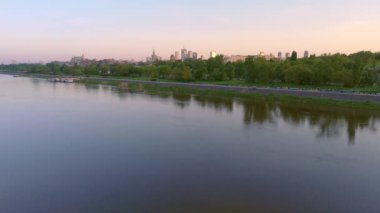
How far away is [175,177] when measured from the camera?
7.21 metres

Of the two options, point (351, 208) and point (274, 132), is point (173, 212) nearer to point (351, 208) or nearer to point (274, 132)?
point (351, 208)

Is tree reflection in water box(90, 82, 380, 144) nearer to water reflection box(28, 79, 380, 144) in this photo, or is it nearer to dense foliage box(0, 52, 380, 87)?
water reflection box(28, 79, 380, 144)

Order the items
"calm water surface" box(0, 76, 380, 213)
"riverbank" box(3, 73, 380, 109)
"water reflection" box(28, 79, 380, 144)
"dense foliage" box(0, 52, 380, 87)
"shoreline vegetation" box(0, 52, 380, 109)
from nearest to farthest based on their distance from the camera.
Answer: "calm water surface" box(0, 76, 380, 213) → "water reflection" box(28, 79, 380, 144) → "riverbank" box(3, 73, 380, 109) → "shoreline vegetation" box(0, 52, 380, 109) → "dense foliage" box(0, 52, 380, 87)

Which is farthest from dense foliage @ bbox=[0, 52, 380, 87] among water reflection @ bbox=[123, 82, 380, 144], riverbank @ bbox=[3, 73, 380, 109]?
water reflection @ bbox=[123, 82, 380, 144]

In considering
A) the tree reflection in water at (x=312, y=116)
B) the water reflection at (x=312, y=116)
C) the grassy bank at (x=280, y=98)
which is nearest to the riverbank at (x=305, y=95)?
the grassy bank at (x=280, y=98)

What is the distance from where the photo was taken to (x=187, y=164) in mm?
8125

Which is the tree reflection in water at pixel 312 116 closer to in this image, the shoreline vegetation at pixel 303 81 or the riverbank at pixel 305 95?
the riverbank at pixel 305 95

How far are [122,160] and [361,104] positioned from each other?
1561 cm

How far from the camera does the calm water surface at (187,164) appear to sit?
5.95 meters

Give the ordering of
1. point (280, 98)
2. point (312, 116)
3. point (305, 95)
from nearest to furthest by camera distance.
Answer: point (312, 116)
point (305, 95)
point (280, 98)

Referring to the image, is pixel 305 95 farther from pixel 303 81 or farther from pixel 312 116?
pixel 312 116

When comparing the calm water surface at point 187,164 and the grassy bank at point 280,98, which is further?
the grassy bank at point 280,98

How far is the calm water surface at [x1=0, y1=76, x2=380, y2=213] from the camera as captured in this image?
19.5 ft

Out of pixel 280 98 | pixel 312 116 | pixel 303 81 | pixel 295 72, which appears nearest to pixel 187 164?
pixel 312 116
